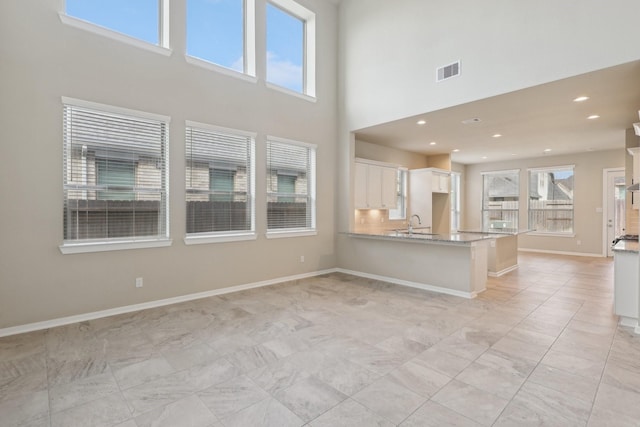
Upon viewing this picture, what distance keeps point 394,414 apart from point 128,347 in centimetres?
250

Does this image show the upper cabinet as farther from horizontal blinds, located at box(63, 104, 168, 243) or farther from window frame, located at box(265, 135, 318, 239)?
horizontal blinds, located at box(63, 104, 168, 243)

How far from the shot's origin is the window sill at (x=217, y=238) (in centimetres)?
456

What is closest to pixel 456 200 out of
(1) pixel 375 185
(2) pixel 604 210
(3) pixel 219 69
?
(2) pixel 604 210

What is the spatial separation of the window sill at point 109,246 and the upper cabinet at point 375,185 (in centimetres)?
378

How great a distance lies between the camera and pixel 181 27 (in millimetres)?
4465

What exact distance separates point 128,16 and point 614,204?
11.0m

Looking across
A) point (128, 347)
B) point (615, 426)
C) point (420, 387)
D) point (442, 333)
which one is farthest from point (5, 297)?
point (615, 426)

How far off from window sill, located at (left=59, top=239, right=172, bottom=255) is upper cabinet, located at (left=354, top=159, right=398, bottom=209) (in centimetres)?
378

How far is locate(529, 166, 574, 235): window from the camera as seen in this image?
8875 mm

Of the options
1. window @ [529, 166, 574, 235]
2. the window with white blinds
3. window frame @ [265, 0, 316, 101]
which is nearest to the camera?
the window with white blinds

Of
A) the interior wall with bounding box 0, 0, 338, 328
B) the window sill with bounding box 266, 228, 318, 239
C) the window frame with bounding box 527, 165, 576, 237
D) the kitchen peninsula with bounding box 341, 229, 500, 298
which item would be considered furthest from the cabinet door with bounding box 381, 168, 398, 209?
the window frame with bounding box 527, 165, 576, 237

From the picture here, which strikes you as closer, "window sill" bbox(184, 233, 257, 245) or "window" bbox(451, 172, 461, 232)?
"window sill" bbox(184, 233, 257, 245)

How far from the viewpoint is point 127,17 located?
13.6 feet

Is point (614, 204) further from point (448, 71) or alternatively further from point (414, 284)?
point (448, 71)
